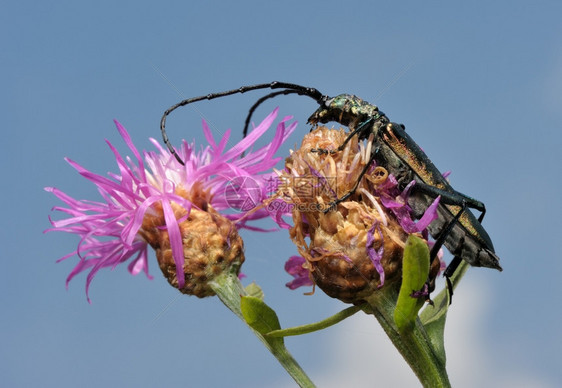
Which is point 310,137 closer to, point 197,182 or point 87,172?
point 197,182

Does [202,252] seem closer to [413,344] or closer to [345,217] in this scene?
[345,217]

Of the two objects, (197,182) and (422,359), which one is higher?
(197,182)

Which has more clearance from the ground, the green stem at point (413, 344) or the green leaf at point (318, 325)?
the green leaf at point (318, 325)

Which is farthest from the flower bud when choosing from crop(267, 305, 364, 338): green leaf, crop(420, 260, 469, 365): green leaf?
crop(420, 260, 469, 365): green leaf

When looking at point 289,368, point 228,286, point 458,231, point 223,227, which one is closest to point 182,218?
point 223,227

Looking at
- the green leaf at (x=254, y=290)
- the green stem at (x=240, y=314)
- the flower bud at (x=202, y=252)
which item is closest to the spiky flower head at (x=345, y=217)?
the green stem at (x=240, y=314)

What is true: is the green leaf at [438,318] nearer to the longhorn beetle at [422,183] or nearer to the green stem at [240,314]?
the longhorn beetle at [422,183]

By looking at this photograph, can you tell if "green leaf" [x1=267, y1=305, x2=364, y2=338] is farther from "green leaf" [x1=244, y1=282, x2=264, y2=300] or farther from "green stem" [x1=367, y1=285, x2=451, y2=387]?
"green leaf" [x1=244, y1=282, x2=264, y2=300]
